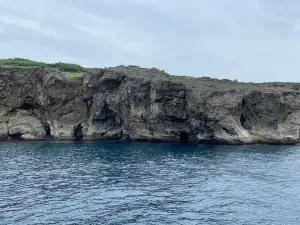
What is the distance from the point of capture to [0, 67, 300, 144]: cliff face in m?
86.3

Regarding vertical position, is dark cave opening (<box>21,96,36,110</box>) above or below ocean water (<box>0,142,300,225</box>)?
above

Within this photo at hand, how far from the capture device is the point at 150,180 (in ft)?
170

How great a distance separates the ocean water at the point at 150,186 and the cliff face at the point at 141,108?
10106 mm

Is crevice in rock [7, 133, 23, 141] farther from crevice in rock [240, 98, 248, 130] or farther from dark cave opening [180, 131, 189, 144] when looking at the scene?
crevice in rock [240, 98, 248, 130]

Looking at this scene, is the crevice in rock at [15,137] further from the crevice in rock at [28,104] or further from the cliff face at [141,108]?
the crevice in rock at [28,104]

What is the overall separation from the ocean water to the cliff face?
33.2 ft

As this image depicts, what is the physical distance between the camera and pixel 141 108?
91188 millimetres

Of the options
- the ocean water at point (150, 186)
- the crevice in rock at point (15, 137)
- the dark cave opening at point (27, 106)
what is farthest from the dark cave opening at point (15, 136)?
the ocean water at point (150, 186)

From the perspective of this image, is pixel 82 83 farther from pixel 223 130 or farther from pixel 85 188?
pixel 85 188

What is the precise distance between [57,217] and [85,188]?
10.7 meters

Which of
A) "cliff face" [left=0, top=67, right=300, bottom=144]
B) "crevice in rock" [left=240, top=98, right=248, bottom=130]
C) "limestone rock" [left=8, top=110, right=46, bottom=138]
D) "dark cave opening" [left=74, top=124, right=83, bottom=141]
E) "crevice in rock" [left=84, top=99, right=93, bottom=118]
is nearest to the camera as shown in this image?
"cliff face" [left=0, top=67, right=300, bottom=144]

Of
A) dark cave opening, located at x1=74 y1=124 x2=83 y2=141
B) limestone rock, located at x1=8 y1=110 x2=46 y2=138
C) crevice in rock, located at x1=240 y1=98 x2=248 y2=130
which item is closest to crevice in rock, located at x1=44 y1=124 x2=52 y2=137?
limestone rock, located at x1=8 y1=110 x2=46 y2=138

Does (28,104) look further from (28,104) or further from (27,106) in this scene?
(27,106)

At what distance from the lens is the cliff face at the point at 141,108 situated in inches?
3398
